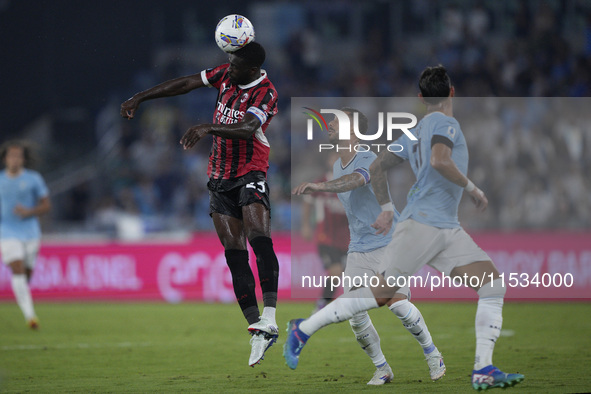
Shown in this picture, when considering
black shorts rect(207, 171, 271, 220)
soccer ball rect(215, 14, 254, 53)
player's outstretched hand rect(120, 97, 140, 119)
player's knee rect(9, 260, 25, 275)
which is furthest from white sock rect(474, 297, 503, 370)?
player's knee rect(9, 260, 25, 275)

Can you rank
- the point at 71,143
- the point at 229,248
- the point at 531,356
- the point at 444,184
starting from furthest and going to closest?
the point at 71,143
the point at 531,356
the point at 229,248
the point at 444,184

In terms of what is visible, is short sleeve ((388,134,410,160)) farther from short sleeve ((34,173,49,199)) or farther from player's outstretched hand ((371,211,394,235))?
short sleeve ((34,173,49,199))

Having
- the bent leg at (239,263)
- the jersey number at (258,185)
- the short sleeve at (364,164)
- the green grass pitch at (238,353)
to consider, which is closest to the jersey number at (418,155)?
the short sleeve at (364,164)

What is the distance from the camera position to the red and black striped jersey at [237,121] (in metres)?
6.96

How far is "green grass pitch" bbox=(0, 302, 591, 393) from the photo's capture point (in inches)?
280

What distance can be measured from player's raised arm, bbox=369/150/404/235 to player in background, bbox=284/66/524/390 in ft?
1.64

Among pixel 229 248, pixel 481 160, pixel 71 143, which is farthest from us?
pixel 71 143

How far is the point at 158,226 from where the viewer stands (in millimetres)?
16875

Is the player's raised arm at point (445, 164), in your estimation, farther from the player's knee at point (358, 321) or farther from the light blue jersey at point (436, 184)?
the player's knee at point (358, 321)

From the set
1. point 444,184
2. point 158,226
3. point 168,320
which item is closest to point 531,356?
point 444,184

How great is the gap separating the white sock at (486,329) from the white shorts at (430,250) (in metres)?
0.35

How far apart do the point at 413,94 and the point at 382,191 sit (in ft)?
41.0

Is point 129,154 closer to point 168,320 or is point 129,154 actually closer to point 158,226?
point 158,226

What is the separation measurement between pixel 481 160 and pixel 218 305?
5515mm
